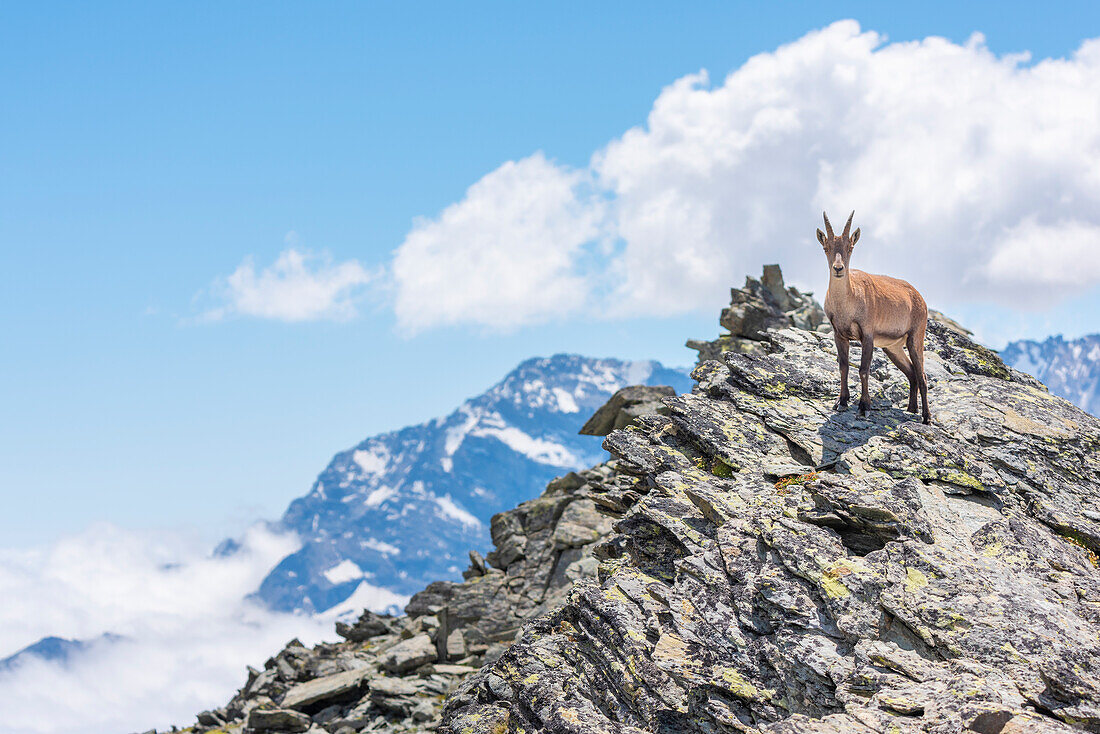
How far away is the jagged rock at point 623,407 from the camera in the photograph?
44125mm

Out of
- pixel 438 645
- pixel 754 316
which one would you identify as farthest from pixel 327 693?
pixel 754 316

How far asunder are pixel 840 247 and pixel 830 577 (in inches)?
362

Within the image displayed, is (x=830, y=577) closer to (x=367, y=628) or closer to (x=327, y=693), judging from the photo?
(x=327, y=693)

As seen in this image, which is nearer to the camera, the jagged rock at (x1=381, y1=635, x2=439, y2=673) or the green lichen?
the green lichen

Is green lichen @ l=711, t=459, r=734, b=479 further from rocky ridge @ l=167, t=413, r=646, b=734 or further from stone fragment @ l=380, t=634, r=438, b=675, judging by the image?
stone fragment @ l=380, t=634, r=438, b=675

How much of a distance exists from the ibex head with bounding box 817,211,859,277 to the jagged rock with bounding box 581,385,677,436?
74.7 feet

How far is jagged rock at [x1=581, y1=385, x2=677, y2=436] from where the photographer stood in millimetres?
44125

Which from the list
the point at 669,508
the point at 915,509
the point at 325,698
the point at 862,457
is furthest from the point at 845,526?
the point at 325,698

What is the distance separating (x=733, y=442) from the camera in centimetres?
2200

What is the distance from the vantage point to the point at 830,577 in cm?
1627

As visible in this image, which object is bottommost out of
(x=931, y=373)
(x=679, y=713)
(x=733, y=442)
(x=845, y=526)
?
(x=679, y=713)

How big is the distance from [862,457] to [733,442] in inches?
134

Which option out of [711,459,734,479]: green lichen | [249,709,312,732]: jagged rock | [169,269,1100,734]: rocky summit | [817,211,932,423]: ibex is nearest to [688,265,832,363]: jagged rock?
[169,269,1100,734]: rocky summit

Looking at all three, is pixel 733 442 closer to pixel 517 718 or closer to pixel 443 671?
pixel 517 718
